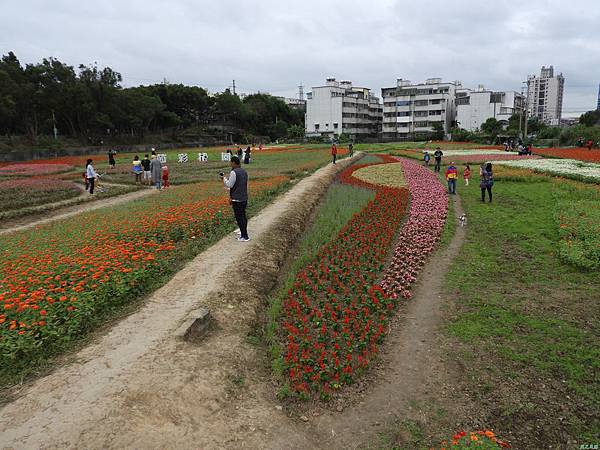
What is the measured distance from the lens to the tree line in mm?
55781

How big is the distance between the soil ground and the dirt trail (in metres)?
0.01

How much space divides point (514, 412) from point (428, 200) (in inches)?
589

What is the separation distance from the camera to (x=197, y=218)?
47.3 ft

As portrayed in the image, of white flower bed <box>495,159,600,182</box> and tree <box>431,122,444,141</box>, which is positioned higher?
tree <box>431,122,444,141</box>

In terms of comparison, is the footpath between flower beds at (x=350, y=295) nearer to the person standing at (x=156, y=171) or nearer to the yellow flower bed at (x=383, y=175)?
the yellow flower bed at (x=383, y=175)

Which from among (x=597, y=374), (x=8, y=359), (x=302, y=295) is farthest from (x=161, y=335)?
(x=597, y=374)

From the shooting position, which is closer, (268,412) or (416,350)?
(268,412)

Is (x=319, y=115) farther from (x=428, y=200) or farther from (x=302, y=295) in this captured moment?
(x=302, y=295)

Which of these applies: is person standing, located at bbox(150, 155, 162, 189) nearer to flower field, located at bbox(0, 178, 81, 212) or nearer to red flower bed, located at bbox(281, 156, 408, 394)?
flower field, located at bbox(0, 178, 81, 212)

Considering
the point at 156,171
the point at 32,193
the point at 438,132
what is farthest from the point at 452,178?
the point at 438,132

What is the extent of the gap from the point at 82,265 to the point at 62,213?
11.5 metres

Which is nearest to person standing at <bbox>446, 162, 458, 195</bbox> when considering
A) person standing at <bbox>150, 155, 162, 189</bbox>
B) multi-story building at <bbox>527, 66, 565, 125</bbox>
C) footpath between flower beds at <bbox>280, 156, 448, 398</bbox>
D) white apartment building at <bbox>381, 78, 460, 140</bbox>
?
footpath between flower beds at <bbox>280, 156, 448, 398</bbox>

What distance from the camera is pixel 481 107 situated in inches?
3725

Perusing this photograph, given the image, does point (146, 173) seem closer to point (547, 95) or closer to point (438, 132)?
point (438, 132)
